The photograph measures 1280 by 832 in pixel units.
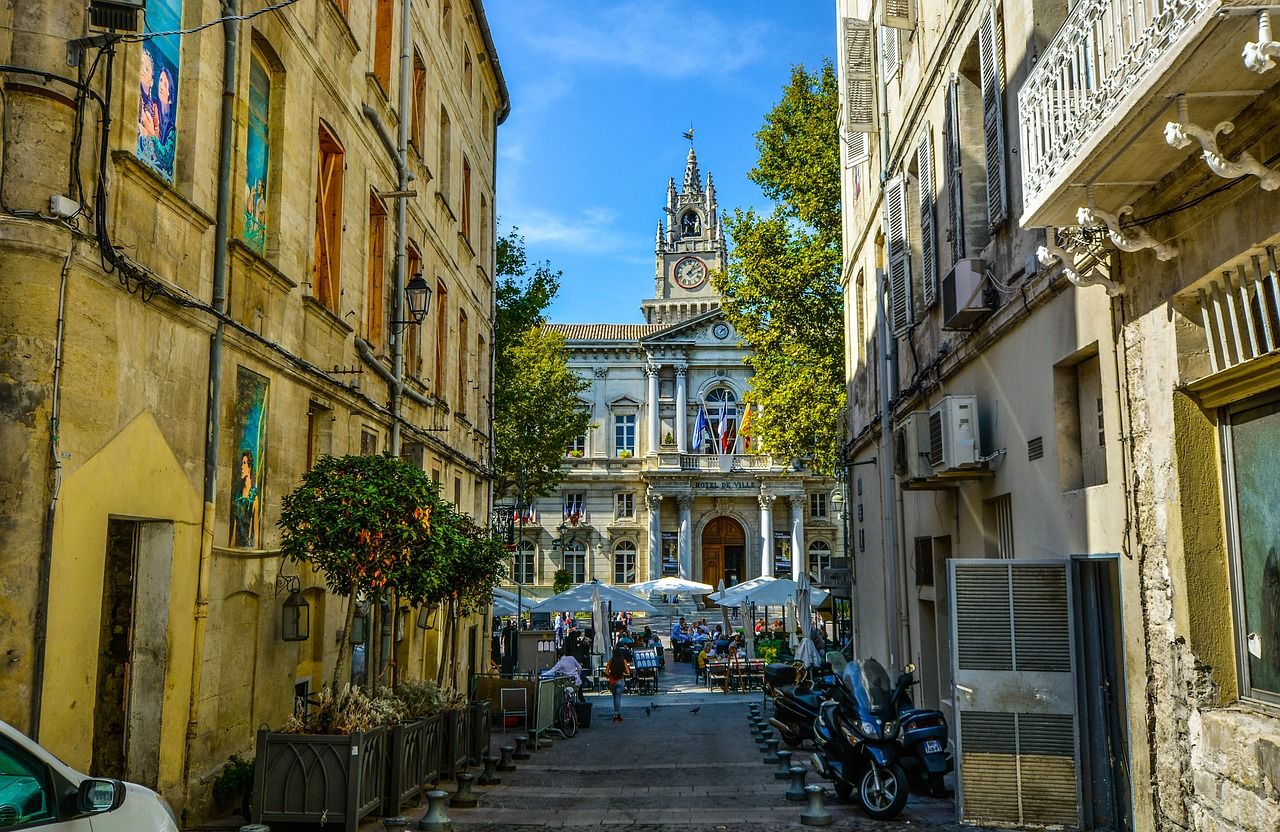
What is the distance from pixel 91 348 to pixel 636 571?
50.3 meters

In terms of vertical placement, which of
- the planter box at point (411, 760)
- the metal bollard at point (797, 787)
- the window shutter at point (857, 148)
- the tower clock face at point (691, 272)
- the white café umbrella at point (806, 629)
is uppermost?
the tower clock face at point (691, 272)

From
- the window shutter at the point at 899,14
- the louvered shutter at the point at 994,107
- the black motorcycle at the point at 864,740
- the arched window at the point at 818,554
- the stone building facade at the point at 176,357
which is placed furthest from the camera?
the arched window at the point at 818,554

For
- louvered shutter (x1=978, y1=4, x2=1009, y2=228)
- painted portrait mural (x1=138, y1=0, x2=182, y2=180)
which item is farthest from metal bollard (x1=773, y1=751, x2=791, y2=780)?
painted portrait mural (x1=138, y1=0, x2=182, y2=180)

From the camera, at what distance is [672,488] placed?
5662cm

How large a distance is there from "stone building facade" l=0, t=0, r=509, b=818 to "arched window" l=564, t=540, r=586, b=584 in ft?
139

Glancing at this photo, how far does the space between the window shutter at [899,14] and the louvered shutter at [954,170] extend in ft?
8.04

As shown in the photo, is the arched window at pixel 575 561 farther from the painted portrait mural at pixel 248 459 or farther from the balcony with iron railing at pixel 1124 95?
the balcony with iron railing at pixel 1124 95

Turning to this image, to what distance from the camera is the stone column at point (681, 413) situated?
57594 millimetres

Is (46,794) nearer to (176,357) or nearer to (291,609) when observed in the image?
(176,357)

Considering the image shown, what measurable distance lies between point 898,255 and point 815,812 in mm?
8100

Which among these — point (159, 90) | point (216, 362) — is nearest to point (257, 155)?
point (159, 90)

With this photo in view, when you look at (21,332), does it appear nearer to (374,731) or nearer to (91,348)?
(91,348)

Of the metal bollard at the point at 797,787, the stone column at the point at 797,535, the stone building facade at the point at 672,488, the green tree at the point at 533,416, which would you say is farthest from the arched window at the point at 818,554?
the metal bollard at the point at 797,787

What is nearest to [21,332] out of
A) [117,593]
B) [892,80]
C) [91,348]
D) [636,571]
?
[91,348]
